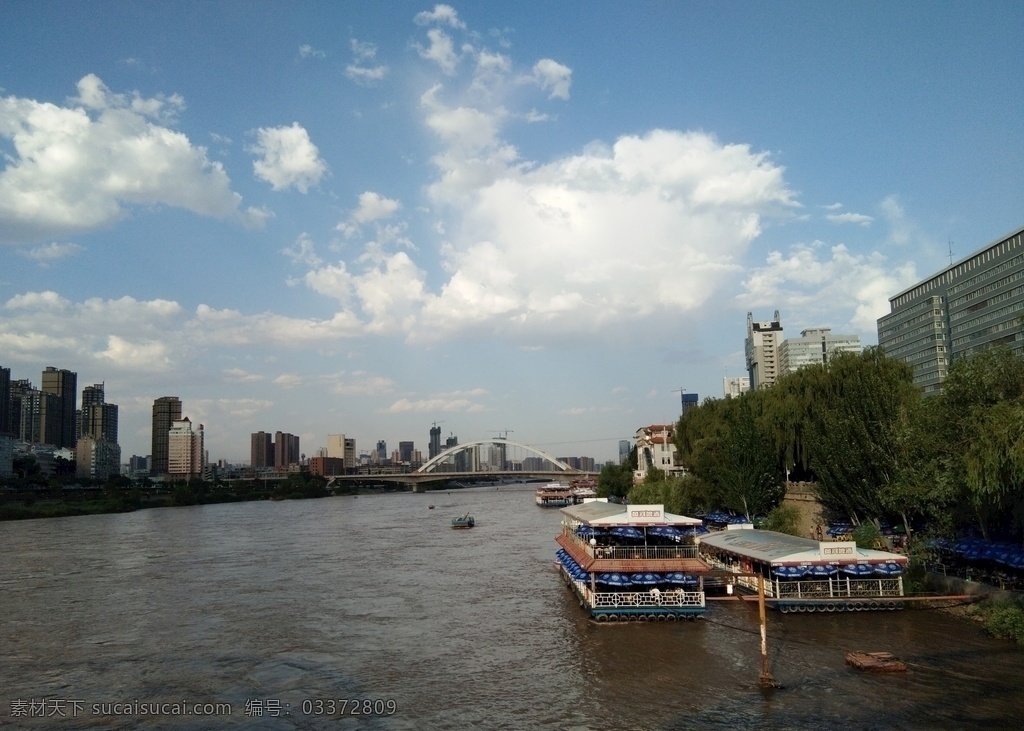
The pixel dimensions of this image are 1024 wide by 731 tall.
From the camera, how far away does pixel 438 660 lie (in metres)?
24.0

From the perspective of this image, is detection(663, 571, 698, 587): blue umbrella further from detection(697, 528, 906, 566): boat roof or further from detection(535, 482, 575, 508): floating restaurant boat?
detection(535, 482, 575, 508): floating restaurant boat

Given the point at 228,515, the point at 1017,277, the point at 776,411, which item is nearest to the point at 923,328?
the point at 1017,277

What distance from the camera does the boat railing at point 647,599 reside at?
2764 centimetres

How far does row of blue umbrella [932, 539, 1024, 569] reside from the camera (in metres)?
26.0

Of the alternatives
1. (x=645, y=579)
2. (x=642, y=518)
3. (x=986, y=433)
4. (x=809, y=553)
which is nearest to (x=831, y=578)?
(x=809, y=553)

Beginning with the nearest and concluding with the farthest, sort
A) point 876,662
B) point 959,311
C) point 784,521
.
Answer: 1. point 876,662
2. point 784,521
3. point 959,311

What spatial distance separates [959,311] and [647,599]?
358ft

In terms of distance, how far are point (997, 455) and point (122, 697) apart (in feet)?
85.2

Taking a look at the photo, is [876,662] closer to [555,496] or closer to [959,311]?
[555,496]

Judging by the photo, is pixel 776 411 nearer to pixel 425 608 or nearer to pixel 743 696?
pixel 425 608

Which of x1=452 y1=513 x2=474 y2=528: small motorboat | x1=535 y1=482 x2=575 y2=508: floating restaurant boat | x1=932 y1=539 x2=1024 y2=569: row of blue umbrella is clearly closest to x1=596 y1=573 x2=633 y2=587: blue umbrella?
x1=932 y1=539 x2=1024 y2=569: row of blue umbrella

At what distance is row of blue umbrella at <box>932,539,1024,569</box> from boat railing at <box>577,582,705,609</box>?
10496 mm

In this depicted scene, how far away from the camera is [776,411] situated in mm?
50344

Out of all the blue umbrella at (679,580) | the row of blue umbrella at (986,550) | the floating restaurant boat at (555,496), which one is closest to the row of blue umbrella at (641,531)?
the blue umbrella at (679,580)
